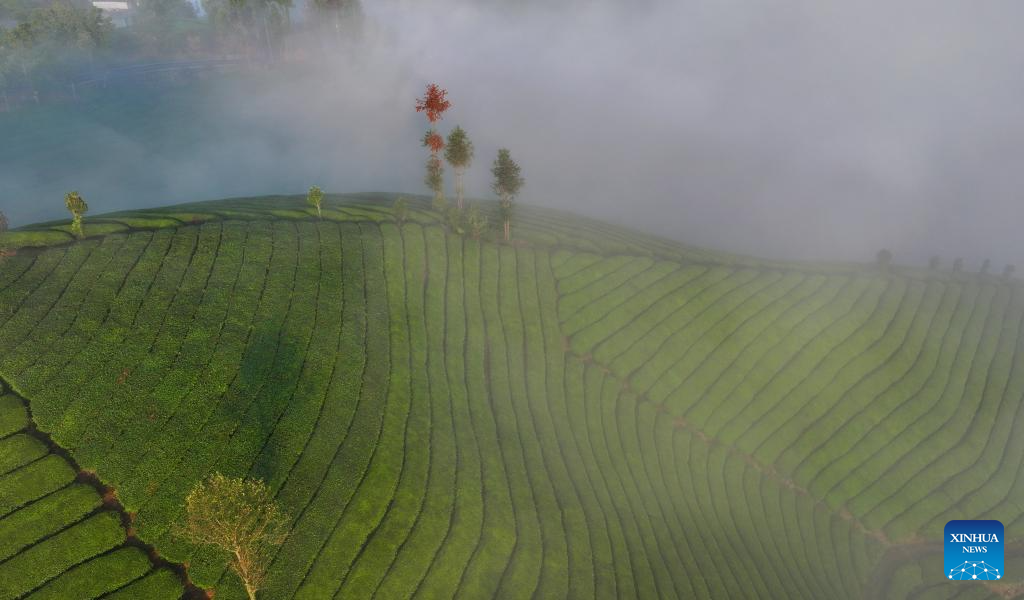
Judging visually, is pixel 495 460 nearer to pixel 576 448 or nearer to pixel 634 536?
pixel 576 448

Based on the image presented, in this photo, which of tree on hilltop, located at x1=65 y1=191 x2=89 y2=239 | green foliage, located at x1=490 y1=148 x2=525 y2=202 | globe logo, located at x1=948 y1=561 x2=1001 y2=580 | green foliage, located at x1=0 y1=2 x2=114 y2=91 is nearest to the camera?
globe logo, located at x1=948 y1=561 x2=1001 y2=580

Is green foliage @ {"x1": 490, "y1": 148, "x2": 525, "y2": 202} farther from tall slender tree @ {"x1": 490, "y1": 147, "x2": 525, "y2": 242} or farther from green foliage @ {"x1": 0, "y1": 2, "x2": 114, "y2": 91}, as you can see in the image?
green foliage @ {"x1": 0, "y1": 2, "x2": 114, "y2": 91}

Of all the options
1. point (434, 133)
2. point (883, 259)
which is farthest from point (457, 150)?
point (883, 259)

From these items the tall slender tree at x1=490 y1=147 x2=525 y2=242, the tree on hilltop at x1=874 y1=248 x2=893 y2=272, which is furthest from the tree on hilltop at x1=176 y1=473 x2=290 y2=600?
the tree on hilltop at x1=874 y1=248 x2=893 y2=272

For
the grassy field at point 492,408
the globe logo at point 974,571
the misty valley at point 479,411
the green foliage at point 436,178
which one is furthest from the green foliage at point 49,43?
the globe logo at point 974,571

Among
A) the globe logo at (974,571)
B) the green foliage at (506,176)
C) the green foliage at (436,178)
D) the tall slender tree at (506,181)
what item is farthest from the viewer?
the green foliage at (436,178)

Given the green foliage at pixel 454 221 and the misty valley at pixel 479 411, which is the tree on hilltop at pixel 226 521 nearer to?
the misty valley at pixel 479 411

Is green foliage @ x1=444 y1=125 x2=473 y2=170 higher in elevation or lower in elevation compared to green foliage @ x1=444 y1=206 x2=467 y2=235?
higher
